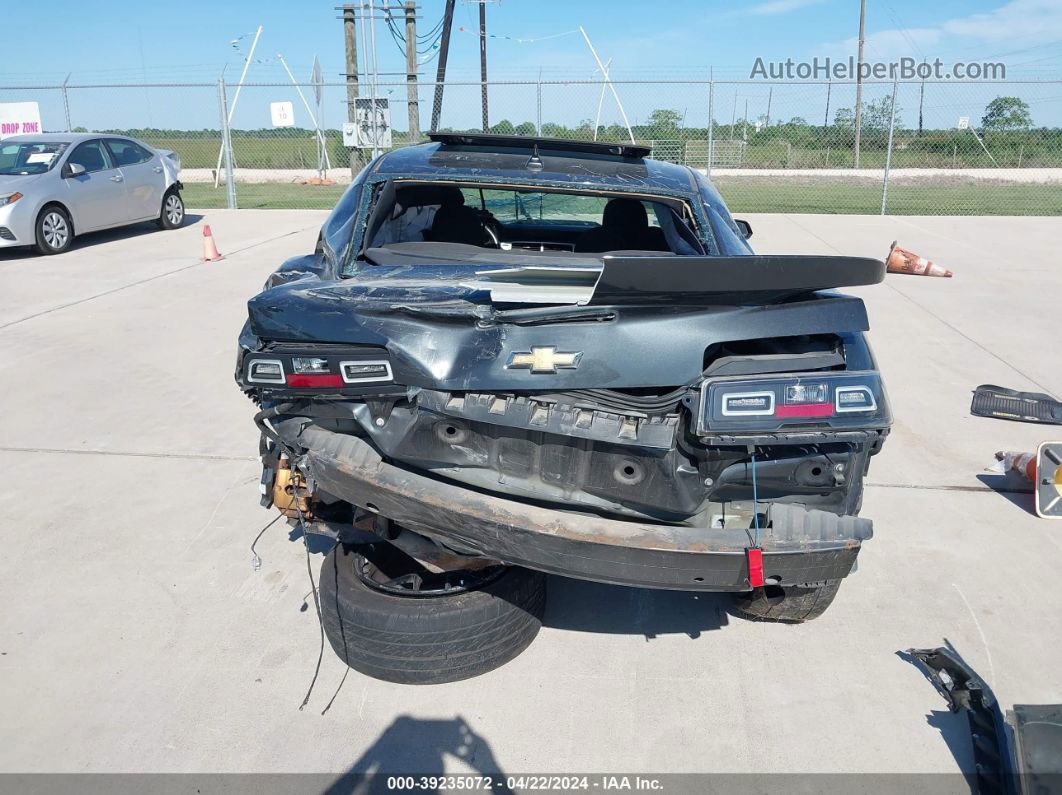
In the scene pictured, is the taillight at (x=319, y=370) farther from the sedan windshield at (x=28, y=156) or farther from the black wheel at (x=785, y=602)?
the sedan windshield at (x=28, y=156)

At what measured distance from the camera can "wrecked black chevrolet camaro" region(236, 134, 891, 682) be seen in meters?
2.35

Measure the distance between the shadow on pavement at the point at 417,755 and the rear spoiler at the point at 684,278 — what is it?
4.61 feet

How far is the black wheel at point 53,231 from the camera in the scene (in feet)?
36.4

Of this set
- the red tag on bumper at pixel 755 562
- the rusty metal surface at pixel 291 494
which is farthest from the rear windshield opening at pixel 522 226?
the red tag on bumper at pixel 755 562

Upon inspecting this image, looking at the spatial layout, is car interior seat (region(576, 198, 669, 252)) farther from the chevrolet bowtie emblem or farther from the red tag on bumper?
the red tag on bumper

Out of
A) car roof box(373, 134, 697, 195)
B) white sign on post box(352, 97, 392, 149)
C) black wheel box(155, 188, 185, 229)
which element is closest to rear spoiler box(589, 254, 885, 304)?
car roof box(373, 134, 697, 195)

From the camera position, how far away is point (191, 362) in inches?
255

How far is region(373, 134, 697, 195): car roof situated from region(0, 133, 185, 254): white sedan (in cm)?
904

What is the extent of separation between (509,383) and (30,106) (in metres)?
22.1

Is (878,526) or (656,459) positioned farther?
(878,526)

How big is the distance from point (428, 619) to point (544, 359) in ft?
3.38

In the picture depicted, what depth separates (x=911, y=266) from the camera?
10102 millimetres

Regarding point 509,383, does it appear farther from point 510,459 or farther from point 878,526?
point 878,526

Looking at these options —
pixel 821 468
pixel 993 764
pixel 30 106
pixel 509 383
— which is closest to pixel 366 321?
pixel 509 383
